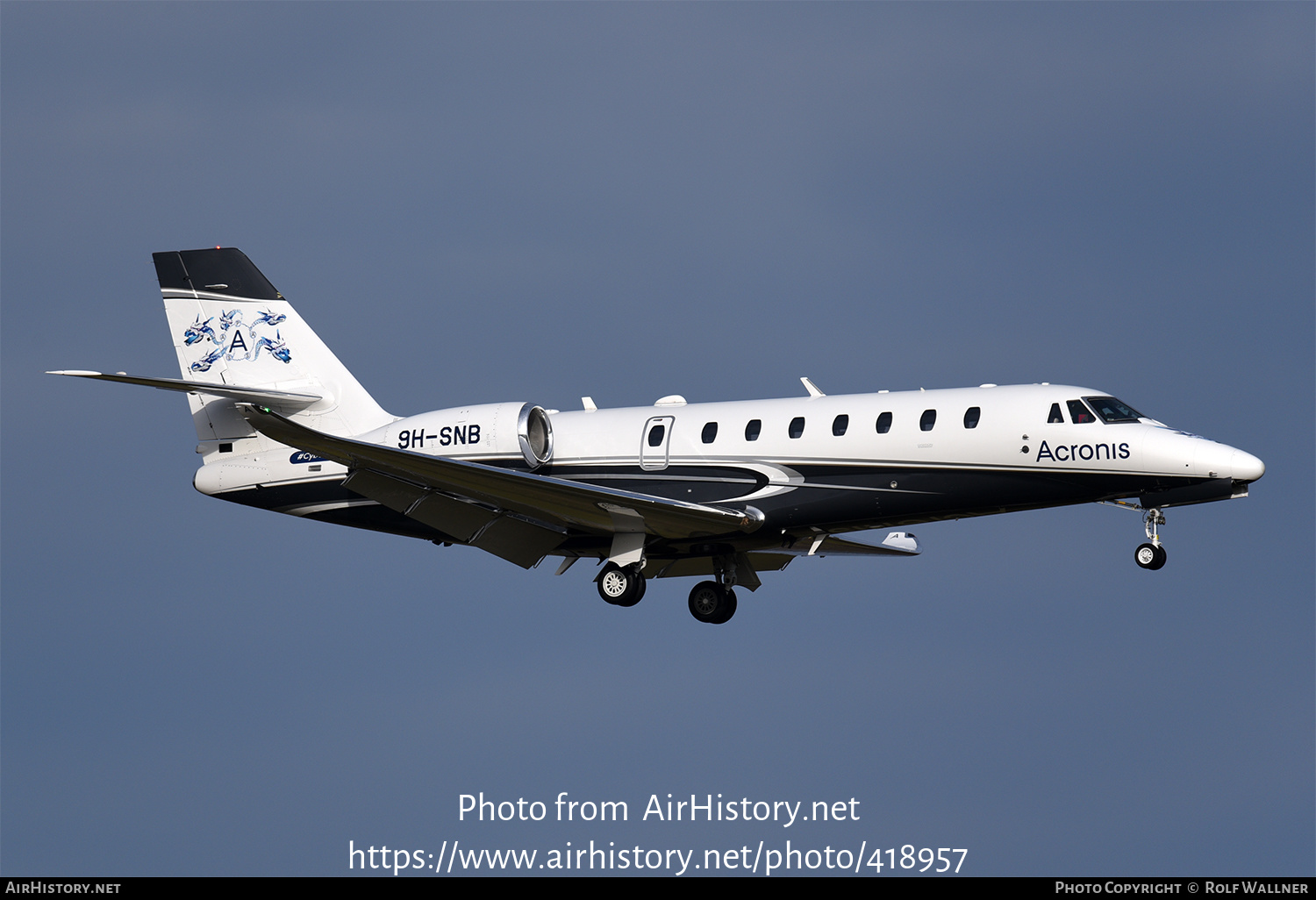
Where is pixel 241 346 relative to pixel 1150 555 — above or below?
above

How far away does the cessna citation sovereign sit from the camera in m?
24.8

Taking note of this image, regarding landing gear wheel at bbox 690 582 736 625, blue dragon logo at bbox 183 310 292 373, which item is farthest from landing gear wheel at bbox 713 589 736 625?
blue dragon logo at bbox 183 310 292 373

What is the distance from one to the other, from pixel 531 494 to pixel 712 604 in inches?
204

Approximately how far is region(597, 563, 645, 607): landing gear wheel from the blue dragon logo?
8.01 meters

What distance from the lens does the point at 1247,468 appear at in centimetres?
2381

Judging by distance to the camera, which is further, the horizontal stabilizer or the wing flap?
the wing flap

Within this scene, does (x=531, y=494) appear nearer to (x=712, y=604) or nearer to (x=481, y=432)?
(x=481, y=432)

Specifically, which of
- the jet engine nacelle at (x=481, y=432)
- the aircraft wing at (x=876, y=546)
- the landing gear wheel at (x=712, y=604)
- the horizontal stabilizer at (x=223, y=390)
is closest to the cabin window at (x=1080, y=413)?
the aircraft wing at (x=876, y=546)

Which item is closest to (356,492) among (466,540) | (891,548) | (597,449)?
(466,540)

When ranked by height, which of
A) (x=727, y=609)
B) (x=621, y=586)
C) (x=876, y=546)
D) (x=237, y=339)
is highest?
(x=237, y=339)

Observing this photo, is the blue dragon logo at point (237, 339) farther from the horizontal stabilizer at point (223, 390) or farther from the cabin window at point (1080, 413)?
the cabin window at point (1080, 413)

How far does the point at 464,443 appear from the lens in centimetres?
2756

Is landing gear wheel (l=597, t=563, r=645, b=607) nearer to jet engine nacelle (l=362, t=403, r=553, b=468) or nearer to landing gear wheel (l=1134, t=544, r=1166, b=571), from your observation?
jet engine nacelle (l=362, t=403, r=553, b=468)

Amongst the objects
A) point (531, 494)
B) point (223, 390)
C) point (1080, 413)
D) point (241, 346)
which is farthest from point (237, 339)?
point (1080, 413)
